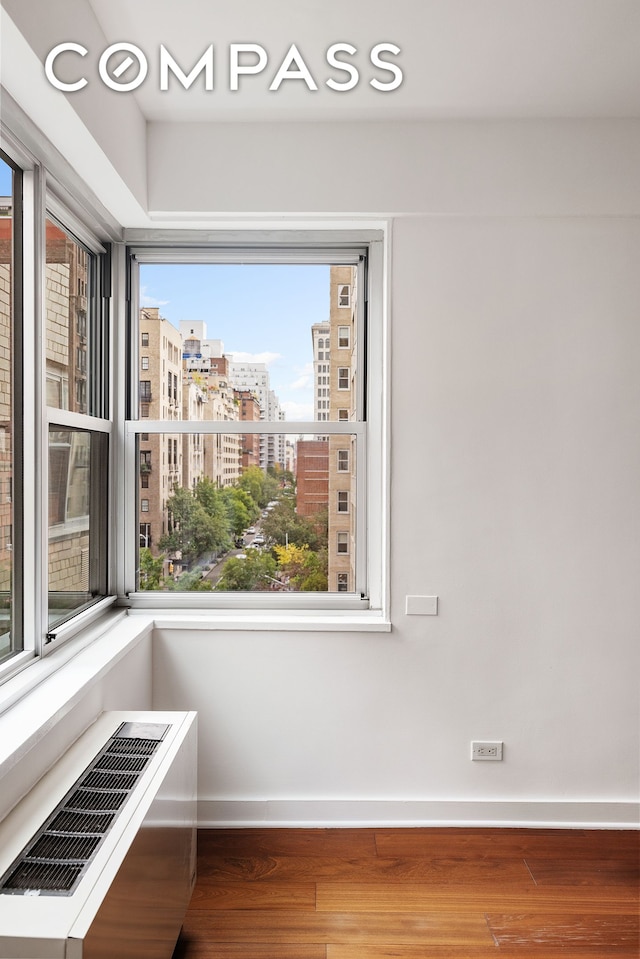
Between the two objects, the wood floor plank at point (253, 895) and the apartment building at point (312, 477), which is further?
the apartment building at point (312, 477)

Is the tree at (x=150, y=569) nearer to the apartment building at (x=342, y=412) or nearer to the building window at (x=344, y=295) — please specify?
the apartment building at (x=342, y=412)

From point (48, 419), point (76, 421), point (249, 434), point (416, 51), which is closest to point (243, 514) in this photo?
point (249, 434)

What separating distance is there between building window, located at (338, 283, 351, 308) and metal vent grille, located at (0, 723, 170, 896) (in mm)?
1825

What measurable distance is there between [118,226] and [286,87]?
88cm

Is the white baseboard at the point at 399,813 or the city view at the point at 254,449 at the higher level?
the city view at the point at 254,449

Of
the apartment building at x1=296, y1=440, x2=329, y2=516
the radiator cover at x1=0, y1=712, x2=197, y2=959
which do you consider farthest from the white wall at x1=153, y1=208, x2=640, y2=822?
the radiator cover at x1=0, y1=712, x2=197, y2=959

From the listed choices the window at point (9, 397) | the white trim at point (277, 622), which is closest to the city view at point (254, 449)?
the white trim at point (277, 622)

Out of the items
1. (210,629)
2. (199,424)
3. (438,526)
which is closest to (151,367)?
(199,424)

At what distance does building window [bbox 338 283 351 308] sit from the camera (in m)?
2.78

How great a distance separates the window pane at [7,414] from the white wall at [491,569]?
1.11 metres

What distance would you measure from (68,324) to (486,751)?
2288mm

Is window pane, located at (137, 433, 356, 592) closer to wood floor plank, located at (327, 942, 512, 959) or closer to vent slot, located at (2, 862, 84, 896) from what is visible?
wood floor plank, located at (327, 942, 512, 959)

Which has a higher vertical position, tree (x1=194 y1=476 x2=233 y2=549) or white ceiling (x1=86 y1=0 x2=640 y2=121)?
white ceiling (x1=86 y1=0 x2=640 y2=121)

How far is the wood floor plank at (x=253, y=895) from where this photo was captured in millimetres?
2062
